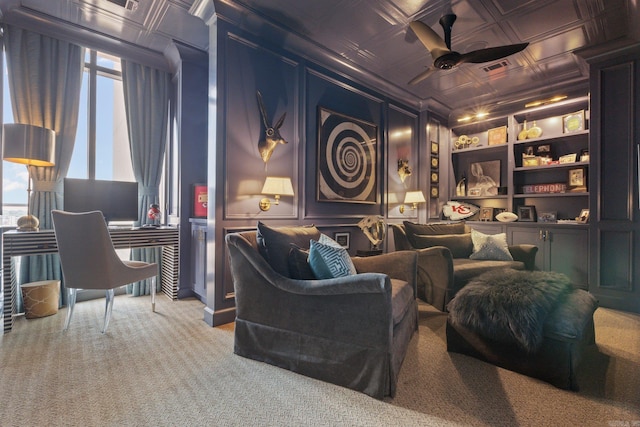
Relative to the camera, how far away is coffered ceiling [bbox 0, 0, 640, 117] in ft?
9.04

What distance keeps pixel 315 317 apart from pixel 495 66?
3935 millimetres

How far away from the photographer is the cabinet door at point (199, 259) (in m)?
3.22

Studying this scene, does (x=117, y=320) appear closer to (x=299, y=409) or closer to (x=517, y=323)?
(x=299, y=409)

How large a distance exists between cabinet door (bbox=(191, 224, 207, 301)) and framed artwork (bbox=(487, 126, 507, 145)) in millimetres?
4636

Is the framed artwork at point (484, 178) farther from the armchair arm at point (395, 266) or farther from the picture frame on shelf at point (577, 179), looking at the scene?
the armchair arm at point (395, 266)

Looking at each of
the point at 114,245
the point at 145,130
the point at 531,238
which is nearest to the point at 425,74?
the point at 531,238

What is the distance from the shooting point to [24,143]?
259 cm

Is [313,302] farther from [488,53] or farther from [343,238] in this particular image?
[488,53]

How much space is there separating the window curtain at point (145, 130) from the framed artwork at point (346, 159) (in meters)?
2.02

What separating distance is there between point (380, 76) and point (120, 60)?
328cm

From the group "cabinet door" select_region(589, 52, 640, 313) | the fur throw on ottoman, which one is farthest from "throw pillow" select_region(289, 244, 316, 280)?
"cabinet door" select_region(589, 52, 640, 313)

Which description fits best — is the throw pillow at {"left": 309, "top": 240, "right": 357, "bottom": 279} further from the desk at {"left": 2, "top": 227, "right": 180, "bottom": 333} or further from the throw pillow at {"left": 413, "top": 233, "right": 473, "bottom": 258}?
the desk at {"left": 2, "top": 227, "right": 180, "bottom": 333}

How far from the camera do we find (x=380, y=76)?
13.6 feet

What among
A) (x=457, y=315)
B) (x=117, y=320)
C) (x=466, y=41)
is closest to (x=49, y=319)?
(x=117, y=320)
